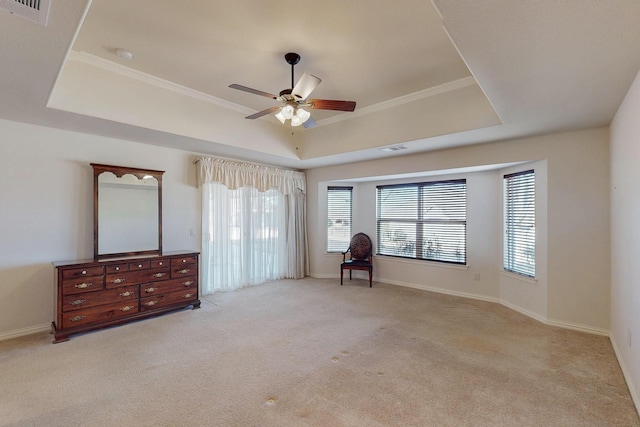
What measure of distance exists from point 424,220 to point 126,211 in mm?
4861

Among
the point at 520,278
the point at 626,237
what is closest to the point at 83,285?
the point at 626,237

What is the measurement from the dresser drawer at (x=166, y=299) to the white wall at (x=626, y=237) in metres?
4.59

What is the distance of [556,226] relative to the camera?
3.56m

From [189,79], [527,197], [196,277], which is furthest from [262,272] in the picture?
[527,197]

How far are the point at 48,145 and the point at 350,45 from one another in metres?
3.70

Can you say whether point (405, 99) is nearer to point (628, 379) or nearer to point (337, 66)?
point (337, 66)

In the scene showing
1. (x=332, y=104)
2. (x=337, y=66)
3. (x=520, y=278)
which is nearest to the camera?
(x=332, y=104)

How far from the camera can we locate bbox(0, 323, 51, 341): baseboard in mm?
3193

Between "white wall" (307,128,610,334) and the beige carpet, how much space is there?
1.26 ft

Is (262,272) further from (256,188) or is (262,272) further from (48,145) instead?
(48,145)

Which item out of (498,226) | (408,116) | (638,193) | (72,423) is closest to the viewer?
(72,423)

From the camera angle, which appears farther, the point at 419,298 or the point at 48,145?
the point at 419,298

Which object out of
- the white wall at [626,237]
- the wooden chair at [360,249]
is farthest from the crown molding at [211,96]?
the wooden chair at [360,249]

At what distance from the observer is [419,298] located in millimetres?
4727
